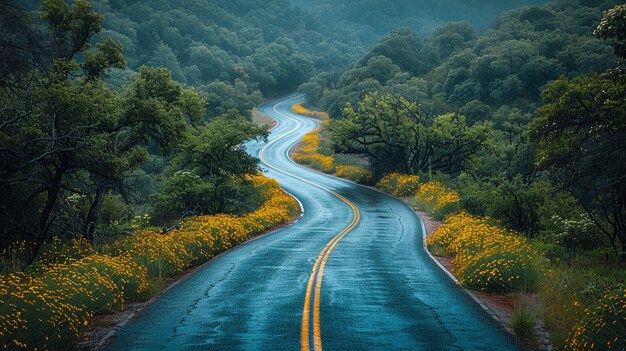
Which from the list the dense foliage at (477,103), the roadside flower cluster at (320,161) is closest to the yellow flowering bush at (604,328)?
the dense foliage at (477,103)

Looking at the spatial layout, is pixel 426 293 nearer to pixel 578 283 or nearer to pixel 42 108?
pixel 578 283

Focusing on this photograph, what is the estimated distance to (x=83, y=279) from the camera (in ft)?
36.3

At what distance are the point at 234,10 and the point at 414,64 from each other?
70.8 m

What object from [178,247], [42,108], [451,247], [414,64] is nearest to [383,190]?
[451,247]

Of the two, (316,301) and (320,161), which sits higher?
(320,161)

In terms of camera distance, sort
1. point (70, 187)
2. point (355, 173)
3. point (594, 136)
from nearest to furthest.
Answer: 1. point (594, 136)
2. point (70, 187)
3. point (355, 173)

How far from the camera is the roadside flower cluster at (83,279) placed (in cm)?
853

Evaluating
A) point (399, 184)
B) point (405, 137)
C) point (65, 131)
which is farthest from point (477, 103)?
point (65, 131)

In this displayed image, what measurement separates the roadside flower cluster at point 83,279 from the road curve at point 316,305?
0.71m

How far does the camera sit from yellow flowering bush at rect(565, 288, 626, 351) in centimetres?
797

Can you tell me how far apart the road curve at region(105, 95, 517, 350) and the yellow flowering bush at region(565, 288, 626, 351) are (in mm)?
1058

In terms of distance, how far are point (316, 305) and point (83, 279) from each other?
14.8 ft

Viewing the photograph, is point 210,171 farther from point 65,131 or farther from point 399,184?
point 399,184

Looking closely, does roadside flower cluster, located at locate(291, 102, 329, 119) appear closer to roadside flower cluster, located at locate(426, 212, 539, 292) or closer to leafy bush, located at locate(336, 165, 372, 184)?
leafy bush, located at locate(336, 165, 372, 184)
